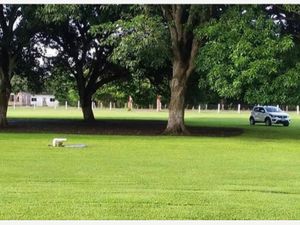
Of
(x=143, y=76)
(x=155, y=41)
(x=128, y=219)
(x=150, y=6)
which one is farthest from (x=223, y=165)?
(x=143, y=76)

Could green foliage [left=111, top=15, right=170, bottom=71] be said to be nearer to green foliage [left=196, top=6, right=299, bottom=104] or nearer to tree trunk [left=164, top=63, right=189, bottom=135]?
green foliage [left=196, top=6, right=299, bottom=104]

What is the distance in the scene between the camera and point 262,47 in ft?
75.3

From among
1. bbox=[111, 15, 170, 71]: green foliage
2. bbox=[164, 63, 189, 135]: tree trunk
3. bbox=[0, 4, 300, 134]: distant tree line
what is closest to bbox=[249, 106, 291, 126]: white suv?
bbox=[0, 4, 300, 134]: distant tree line

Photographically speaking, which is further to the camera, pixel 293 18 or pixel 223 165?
pixel 293 18

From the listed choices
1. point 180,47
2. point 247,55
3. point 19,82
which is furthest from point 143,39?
point 19,82

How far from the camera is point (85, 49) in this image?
125 ft

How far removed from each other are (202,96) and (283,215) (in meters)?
33.4

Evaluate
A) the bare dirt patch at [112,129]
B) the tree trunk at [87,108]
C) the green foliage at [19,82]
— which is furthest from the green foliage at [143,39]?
the green foliage at [19,82]

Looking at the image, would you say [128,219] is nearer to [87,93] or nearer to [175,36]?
[175,36]

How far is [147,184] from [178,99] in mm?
18228

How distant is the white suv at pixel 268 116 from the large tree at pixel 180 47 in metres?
16.0

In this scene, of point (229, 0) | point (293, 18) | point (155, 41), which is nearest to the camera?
point (229, 0)

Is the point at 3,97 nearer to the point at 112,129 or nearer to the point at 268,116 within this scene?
the point at 112,129
